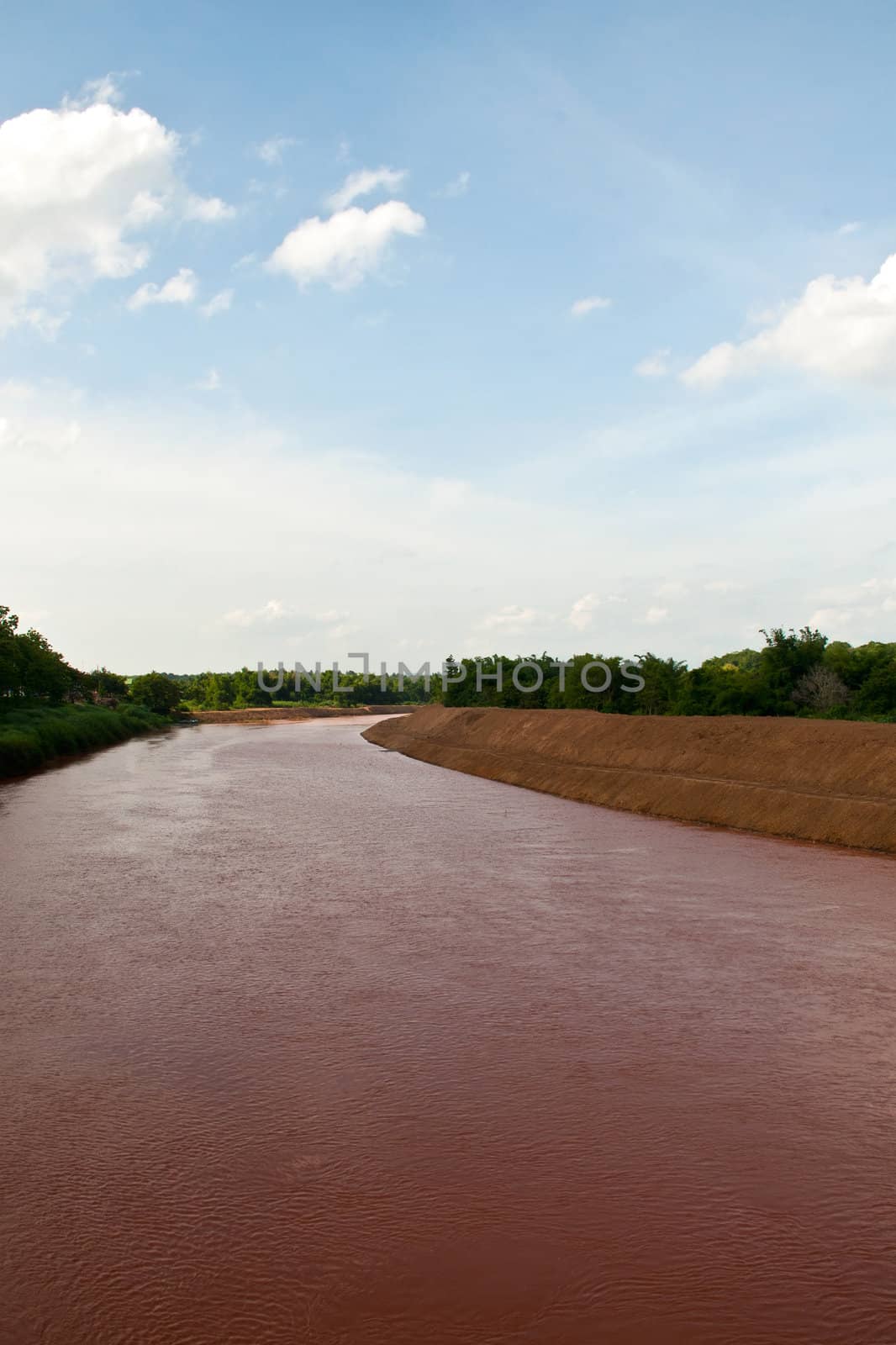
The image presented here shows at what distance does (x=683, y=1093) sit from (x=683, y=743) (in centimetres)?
3383

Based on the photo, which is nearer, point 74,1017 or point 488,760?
point 74,1017

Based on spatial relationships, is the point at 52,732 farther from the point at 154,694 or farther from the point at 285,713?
the point at 285,713

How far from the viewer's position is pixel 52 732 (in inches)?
2478

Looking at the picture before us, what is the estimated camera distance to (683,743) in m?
44.0

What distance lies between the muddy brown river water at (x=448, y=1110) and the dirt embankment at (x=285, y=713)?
374 feet

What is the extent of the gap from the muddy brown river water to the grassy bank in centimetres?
3200

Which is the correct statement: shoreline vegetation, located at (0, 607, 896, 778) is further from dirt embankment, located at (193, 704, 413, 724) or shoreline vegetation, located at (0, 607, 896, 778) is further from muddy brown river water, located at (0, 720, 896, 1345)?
muddy brown river water, located at (0, 720, 896, 1345)

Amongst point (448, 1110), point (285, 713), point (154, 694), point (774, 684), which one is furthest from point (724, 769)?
point (285, 713)

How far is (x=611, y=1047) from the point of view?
12.7 m

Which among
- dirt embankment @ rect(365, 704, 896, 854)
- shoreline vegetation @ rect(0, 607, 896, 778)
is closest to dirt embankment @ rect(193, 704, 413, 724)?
shoreline vegetation @ rect(0, 607, 896, 778)

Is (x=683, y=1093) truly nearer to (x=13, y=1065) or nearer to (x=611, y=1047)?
(x=611, y=1047)

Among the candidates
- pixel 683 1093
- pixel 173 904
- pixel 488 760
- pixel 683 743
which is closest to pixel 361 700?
pixel 488 760

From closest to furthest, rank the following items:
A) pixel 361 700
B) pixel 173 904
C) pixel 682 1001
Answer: pixel 682 1001, pixel 173 904, pixel 361 700

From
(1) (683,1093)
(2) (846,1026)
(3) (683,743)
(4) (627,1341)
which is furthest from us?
(3) (683,743)
